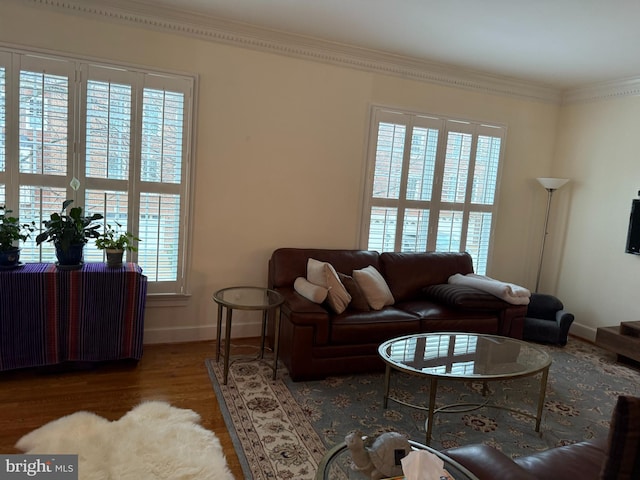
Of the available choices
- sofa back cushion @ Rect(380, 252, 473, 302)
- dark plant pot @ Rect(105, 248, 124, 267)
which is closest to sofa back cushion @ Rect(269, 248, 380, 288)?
sofa back cushion @ Rect(380, 252, 473, 302)

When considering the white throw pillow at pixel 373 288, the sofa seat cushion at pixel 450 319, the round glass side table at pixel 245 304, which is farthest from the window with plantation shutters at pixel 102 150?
the sofa seat cushion at pixel 450 319

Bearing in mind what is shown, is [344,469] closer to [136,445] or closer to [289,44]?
[136,445]

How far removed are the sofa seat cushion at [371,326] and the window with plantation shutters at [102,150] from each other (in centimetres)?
146

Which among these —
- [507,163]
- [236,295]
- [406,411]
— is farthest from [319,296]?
[507,163]

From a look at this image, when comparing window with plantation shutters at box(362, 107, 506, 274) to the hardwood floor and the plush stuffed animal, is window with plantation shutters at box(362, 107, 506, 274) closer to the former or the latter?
the hardwood floor

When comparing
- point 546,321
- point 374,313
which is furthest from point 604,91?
point 374,313

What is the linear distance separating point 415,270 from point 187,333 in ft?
7.12

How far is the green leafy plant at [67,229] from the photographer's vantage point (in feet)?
9.77

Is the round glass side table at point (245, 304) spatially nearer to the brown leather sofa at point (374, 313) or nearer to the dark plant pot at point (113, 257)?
the brown leather sofa at point (374, 313)

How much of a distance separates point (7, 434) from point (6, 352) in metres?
0.77

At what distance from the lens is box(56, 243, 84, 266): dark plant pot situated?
9.93 ft

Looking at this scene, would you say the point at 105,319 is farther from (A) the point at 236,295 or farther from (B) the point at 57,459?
(B) the point at 57,459

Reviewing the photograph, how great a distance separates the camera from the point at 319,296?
324 centimetres

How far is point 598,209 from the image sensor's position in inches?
183
